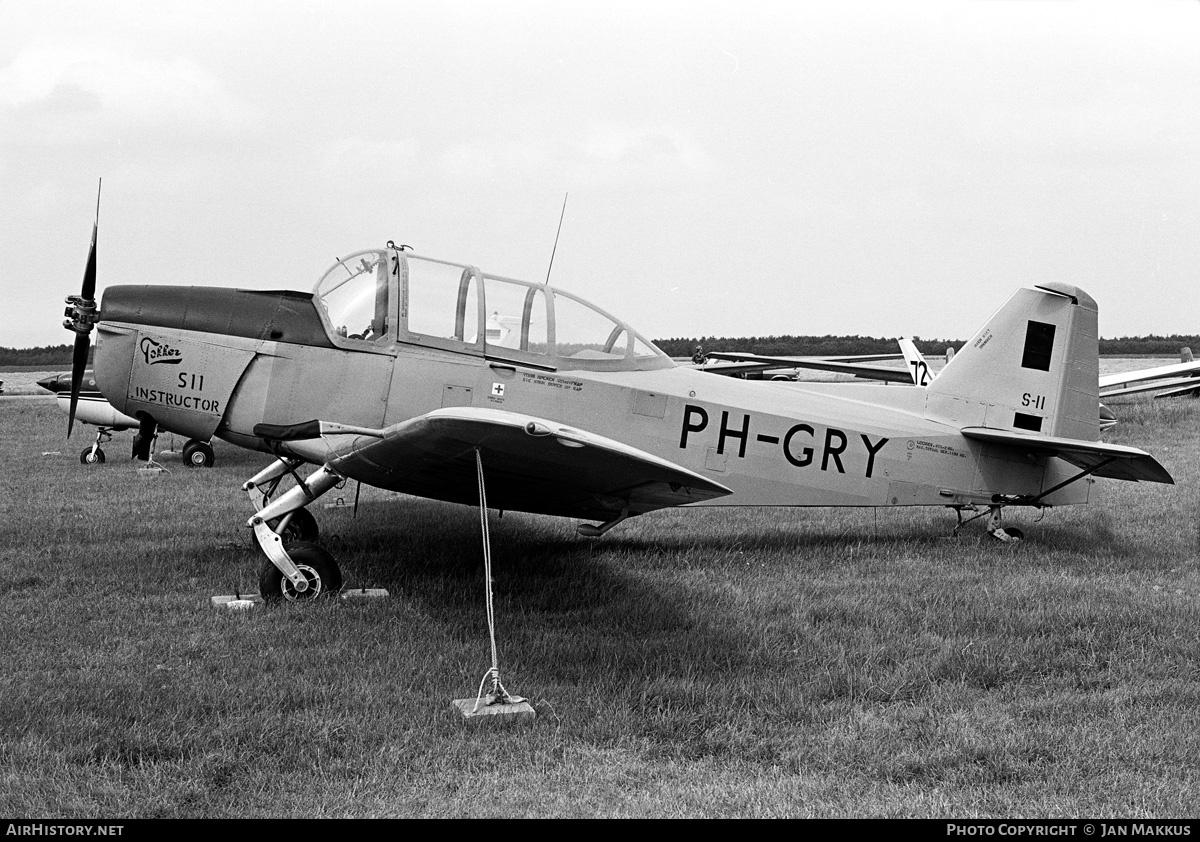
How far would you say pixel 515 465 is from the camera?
5504mm

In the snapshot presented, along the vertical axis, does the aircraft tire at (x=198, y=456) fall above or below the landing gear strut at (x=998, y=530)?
below

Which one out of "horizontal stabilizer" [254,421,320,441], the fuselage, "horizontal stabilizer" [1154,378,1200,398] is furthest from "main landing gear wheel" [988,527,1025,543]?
"horizontal stabilizer" [1154,378,1200,398]

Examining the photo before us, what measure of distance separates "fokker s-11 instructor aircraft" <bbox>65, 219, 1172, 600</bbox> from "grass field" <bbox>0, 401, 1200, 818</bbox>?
1.99 feet

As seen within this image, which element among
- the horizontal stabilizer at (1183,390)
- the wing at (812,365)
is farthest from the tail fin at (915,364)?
the horizontal stabilizer at (1183,390)

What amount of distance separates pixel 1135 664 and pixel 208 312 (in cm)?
616

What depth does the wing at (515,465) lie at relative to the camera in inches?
191

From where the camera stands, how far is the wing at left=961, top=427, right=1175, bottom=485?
789 cm

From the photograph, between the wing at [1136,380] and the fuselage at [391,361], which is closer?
the fuselage at [391,361]

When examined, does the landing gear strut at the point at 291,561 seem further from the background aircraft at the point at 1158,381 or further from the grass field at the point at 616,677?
the background aircraft at the point at 1158,381

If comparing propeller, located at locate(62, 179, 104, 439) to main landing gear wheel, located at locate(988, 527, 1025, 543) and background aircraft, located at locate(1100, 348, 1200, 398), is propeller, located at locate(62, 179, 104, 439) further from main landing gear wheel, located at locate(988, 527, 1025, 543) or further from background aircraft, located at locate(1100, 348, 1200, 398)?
background aircraft, located at locate(1100, 348, 1200, 398)

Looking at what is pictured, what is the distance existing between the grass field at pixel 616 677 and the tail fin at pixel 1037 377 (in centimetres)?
105

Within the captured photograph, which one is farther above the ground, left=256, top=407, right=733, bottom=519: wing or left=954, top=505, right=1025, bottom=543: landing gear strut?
left=256, top=407, right=733, bottom=519: wing

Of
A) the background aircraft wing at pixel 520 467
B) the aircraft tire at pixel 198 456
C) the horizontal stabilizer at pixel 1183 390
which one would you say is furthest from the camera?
the horizontal stabilizer at pixel 1183 390

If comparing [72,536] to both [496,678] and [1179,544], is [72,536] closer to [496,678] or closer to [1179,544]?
[496,678]
